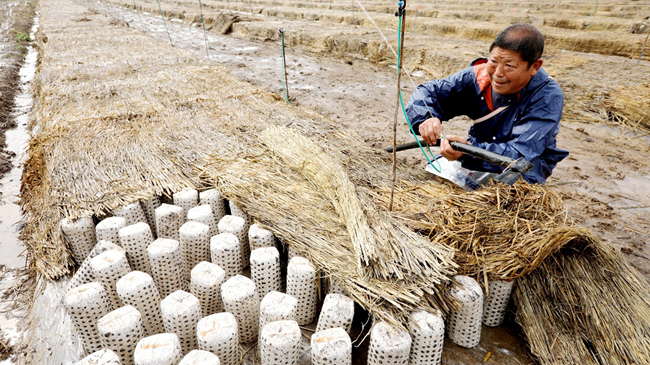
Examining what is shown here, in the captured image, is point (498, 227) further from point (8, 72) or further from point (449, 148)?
point (8, 72)

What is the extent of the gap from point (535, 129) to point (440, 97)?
2.86 feet

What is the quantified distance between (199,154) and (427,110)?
7.23 feet

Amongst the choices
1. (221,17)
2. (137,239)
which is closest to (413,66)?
(137,239)

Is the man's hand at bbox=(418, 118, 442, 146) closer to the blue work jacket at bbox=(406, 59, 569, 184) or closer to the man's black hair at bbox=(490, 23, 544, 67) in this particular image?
the blue work jacket at bbox=(406, 59, 569, 184)

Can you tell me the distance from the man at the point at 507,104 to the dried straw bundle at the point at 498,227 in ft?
1.09

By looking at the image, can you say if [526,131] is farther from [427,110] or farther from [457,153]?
[427,110]

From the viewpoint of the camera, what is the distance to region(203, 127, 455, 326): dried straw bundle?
74.2 inches

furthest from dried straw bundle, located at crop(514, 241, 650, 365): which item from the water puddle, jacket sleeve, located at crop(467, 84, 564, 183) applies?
the water puddle

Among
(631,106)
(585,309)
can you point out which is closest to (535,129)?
(585,309)

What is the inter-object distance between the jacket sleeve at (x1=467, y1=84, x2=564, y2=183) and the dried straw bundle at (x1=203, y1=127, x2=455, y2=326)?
2.96 feet

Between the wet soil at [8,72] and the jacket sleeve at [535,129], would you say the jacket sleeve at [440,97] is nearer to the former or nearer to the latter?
the jacket sleeve at [535,129]

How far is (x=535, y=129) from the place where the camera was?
2457 millimetres

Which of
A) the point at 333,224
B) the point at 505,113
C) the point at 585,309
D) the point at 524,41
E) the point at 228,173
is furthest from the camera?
the point at 228,173

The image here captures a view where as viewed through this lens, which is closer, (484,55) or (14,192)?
(14,192)
